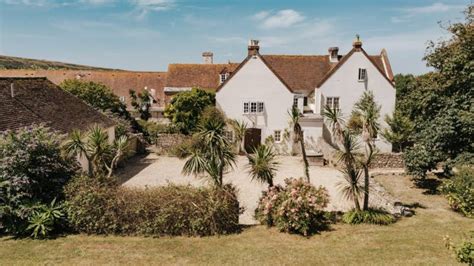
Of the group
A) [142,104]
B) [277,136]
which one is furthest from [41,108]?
[142,104]

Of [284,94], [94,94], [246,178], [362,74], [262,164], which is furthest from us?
[94,94]

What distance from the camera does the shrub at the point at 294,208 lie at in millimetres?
13352

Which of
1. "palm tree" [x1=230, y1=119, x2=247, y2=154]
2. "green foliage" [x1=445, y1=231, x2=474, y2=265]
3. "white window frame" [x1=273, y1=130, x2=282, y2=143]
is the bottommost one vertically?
"green foliage" [x1=445, y1=231, x2=474, y2=265]

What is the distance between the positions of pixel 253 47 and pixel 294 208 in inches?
812

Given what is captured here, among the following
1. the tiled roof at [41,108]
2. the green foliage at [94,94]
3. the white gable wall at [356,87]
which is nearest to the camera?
the tiled roof at [41,108]

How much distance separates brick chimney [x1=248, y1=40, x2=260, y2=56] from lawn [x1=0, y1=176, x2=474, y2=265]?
2035 cm

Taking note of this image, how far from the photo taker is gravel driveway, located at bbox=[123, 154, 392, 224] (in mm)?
18612

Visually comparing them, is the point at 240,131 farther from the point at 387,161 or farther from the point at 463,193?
the point at 387,161

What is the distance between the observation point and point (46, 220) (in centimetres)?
1294

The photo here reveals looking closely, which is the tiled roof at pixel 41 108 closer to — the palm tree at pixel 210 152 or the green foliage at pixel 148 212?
the green foliage at pixel 148 212

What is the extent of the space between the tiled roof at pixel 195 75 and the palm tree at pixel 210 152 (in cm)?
2756

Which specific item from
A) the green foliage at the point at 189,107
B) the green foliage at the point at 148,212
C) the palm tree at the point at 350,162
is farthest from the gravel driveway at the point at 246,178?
the green foliage at the point at 189,107

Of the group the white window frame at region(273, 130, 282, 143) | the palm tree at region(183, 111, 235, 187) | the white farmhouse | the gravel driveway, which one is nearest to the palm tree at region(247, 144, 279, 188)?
the palm tree at region(183, 111, 235, 187)

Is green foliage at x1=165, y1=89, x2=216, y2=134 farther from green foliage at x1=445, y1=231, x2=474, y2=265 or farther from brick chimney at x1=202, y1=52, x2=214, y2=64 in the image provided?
green foliage at x1=445, y1=231, x2=474, y2=265
